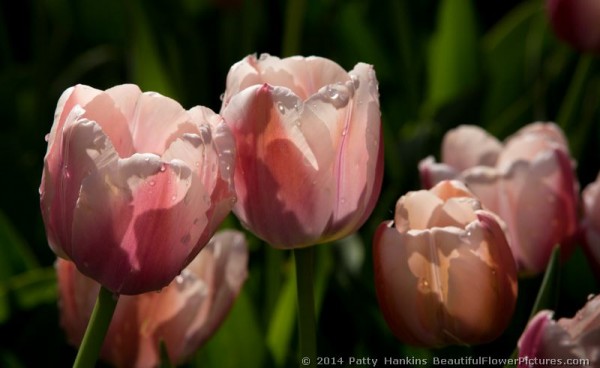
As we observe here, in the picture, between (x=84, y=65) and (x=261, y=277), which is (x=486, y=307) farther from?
(x=84, y=65)

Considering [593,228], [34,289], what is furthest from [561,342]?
[34,289]

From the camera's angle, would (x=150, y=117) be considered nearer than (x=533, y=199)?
Yes

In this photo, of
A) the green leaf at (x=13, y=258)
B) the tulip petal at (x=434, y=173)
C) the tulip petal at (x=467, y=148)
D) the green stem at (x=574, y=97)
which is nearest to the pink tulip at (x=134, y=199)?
the tulip petal at (x=434, y=173)

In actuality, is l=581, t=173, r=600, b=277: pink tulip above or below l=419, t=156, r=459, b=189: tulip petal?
below

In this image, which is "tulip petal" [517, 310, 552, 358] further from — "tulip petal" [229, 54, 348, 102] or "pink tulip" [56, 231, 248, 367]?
"pink tulip" [56, 231, 248, 367]

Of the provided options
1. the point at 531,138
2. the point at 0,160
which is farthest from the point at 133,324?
the point at 0,160

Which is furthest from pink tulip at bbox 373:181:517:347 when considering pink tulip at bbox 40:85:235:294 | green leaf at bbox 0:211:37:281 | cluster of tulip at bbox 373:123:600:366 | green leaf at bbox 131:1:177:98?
green leaf at bbox 131:1:177:98

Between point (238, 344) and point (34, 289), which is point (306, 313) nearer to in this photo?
point (238, 344)
